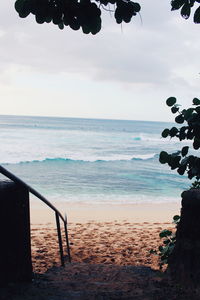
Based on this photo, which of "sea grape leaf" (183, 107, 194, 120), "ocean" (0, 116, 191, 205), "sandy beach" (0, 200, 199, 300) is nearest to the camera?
"sandy beach" (0, 200, 199, 300)

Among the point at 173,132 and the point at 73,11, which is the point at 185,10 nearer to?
the point at 73,11

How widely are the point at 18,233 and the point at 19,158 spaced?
24.1 meters

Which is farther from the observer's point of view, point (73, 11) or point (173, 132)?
point (173, 132)

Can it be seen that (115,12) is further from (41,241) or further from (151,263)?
(41,241)

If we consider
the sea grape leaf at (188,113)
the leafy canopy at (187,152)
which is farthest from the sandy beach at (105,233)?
the sea grape leaf at (188,113)

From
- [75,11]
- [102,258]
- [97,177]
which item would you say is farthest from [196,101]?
[97,177]

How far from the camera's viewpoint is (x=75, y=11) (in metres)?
1.89

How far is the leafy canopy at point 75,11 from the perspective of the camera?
6.08 feet

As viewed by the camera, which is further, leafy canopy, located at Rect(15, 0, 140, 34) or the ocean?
the ocean

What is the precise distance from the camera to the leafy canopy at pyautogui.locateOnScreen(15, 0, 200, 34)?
6.08 ft

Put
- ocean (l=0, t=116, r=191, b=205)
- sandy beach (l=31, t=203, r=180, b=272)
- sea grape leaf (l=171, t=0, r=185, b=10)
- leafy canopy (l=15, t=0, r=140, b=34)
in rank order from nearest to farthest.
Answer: leafy canopy (l=15, t=0, r=140, b=34), sea grape leaf (l=171, t=0, r=185, b=10), sandy beach (l=31, t=203, r=180, b=272), ocean (l=0, t=116, r=191, b=205)

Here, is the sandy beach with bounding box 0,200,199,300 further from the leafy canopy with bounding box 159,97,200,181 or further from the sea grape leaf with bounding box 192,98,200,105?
the sea grape leaf with bounding box 192,98,200,105

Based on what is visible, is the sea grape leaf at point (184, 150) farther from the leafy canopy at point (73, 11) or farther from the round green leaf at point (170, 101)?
the leafy canopy at point (73, 11)

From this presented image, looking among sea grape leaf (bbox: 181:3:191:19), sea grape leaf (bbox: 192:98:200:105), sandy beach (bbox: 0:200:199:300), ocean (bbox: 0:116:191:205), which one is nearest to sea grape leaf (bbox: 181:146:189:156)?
sea grape leaf (bbox: 192:98:200:105)
